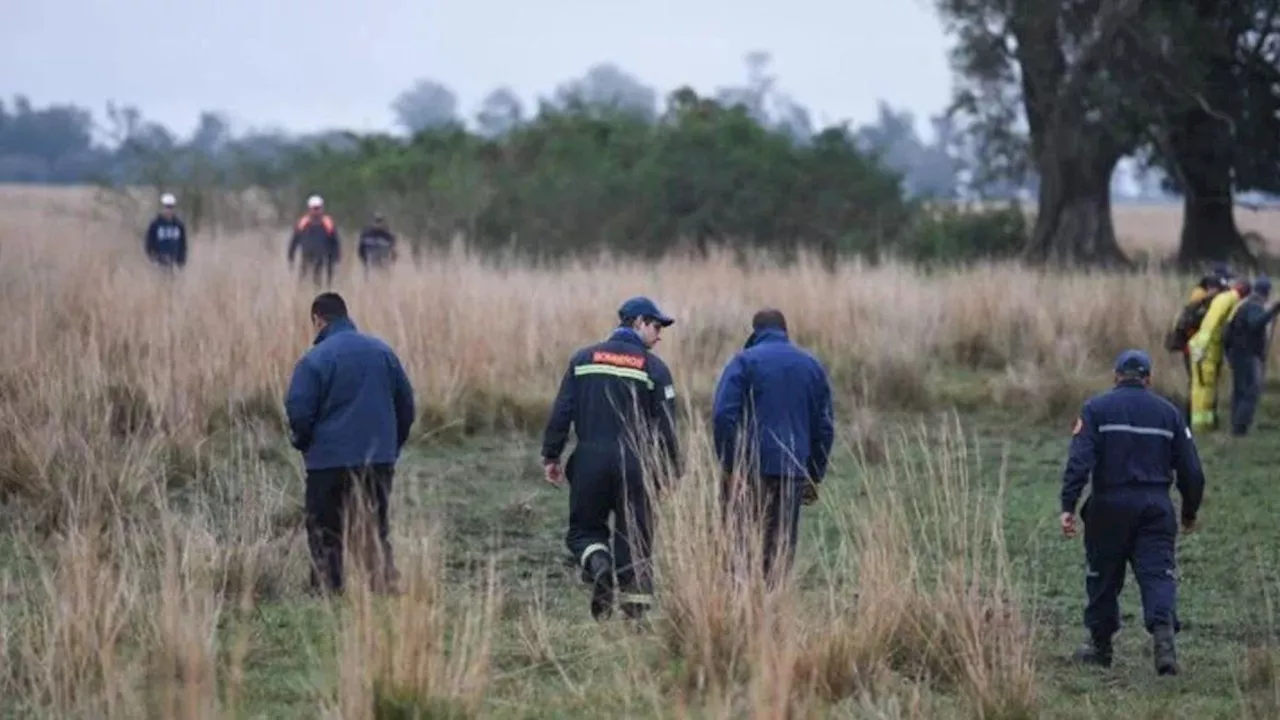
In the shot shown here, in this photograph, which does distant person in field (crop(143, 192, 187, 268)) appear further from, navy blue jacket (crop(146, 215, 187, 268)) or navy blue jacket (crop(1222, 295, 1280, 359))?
navy blue jacket (crop(1222, 295, 1280, 359))

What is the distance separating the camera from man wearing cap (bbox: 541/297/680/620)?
10.5 metres

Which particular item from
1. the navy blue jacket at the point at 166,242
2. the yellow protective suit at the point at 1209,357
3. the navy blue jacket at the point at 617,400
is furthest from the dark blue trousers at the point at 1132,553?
the navy blue jacket at the point at 166,242

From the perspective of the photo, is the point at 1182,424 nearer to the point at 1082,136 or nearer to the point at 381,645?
the point at 381,645

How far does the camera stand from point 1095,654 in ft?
32.9

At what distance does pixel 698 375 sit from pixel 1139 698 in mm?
11059

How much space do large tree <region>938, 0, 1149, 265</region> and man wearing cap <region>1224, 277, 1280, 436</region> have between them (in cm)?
1695

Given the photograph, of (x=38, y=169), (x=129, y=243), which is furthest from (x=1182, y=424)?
(x=38, y=169)

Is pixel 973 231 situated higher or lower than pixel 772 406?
lower

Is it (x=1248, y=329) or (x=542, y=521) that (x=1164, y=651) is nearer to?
(x=542, y=521)

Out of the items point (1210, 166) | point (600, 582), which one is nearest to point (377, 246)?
point (1210, 166)

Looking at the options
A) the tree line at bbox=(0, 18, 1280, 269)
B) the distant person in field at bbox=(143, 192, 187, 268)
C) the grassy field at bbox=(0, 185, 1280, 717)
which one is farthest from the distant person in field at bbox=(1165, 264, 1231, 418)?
the tree line at bbox=(0, 18, 1280, 269)

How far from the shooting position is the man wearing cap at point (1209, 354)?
18.4 meters

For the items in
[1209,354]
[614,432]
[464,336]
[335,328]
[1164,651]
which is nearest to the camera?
[1164,651]

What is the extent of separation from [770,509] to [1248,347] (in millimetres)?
9063
